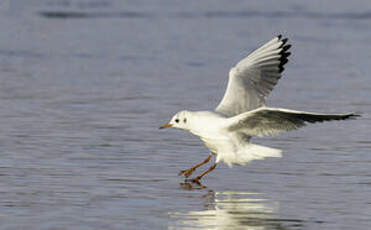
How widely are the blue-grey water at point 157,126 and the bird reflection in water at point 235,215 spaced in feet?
0.05

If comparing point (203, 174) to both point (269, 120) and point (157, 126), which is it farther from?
point (157, 126)

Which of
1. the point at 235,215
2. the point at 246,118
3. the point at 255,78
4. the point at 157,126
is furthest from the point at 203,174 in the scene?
the point at 157,126

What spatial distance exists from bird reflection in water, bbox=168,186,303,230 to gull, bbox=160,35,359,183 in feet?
2.11

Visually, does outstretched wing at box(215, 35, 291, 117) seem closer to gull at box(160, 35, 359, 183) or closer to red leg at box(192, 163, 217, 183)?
gull at box(160, 35, 359, 183)

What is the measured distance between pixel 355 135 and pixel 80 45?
938 centimetres

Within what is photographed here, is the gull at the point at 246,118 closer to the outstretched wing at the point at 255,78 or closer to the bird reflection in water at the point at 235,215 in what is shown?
the outstretched wing at the point at 255,78

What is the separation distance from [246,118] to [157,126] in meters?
3.04

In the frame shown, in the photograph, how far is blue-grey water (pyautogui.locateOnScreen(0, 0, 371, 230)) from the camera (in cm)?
780

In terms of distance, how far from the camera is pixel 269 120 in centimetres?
884

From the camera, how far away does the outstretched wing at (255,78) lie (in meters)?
9.74

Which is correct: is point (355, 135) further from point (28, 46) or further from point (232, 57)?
point (28, 46)

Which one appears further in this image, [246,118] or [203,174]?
[203,174]

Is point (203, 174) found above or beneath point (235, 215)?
above

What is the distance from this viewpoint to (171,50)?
1881 centimetres
